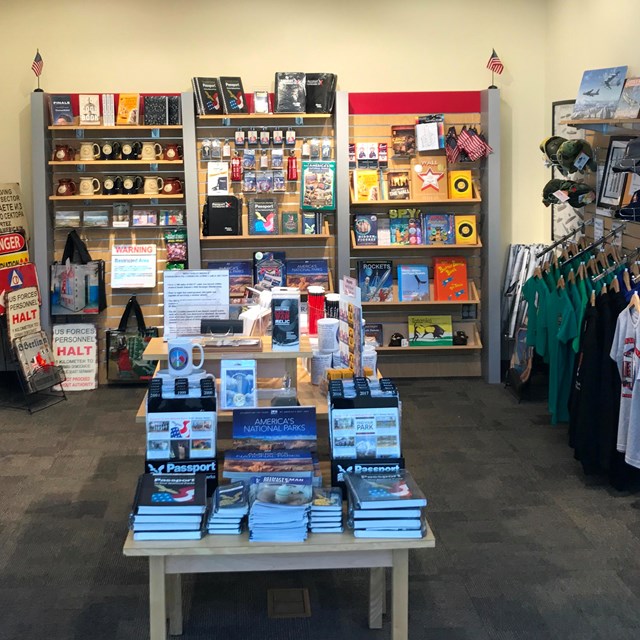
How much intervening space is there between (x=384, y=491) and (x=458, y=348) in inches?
194

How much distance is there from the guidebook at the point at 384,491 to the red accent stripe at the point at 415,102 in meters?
5.01

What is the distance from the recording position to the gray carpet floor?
3.72 meters

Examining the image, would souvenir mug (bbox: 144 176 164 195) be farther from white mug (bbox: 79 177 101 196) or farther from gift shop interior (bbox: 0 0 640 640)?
white mug (bbox: 79 177 101 196)

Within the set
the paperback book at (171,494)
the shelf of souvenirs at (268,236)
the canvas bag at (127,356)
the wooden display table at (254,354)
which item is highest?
the shelf of souvenirs at (268,236)

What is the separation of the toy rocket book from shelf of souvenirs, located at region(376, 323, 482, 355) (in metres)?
0.33

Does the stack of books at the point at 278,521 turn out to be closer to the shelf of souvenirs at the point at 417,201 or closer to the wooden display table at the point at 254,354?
the wooden display table at the point at 254,354

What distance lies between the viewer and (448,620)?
12.3 feet

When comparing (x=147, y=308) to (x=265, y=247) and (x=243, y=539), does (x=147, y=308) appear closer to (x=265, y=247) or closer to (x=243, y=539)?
(x=265, y=247)

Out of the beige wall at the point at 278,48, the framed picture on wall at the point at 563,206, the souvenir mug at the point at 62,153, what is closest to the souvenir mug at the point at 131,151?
the souvenir mug at the point at 62,153

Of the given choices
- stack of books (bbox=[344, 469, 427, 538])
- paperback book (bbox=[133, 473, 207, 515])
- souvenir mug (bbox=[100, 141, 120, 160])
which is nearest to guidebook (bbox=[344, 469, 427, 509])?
stack of books (bbox=[344, 469, 427, 538])

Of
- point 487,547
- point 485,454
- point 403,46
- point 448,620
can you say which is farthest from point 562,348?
point 403,46

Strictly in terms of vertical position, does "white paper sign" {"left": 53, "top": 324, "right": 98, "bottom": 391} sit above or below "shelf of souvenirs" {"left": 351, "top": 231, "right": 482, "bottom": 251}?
below

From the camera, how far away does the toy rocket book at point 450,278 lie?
782 centimetres

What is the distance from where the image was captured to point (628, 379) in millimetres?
4953
